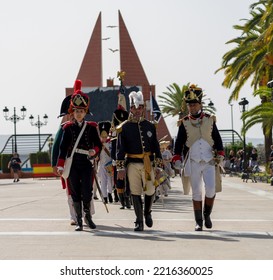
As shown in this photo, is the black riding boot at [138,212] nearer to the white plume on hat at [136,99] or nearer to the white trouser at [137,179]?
the white trouser at [137,179]

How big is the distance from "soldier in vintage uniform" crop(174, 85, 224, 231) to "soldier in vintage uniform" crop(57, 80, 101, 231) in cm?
124

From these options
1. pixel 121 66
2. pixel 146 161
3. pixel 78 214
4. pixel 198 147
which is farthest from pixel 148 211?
pixel 121 66

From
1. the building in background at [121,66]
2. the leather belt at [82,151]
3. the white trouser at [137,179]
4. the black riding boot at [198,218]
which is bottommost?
the black riding boot at [198,218]

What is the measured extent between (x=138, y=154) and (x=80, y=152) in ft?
2.73

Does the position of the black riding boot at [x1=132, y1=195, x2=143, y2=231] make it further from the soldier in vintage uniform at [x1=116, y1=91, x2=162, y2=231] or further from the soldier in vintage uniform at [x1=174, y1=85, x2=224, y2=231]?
the soldier in vintage uniform at [x1=174, y1=85, x2=224, y2=231]

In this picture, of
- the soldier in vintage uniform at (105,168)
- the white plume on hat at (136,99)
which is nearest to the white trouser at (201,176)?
the white plume on hat at (136,99)

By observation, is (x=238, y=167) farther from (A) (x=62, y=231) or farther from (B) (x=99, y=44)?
(B) (x=99, y=44)

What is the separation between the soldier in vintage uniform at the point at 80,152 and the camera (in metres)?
11.4

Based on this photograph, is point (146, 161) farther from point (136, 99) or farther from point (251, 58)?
point (251, 58)

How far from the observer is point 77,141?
449 inches

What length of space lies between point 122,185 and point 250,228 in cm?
184

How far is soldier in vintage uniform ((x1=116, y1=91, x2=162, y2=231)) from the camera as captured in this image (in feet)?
36.4

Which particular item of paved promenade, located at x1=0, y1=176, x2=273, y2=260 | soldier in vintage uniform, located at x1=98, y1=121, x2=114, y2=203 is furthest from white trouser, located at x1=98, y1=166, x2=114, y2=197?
paved promenade, located at x1=0, y1=176, x2=273, y2=260

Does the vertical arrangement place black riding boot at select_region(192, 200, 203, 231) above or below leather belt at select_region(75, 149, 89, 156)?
below
